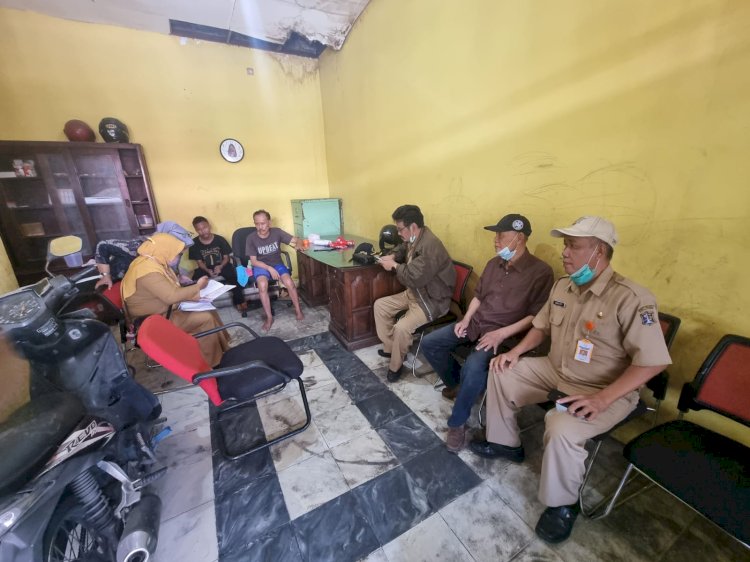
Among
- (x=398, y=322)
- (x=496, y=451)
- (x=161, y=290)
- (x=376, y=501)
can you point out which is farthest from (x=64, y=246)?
(x=496, y=451)

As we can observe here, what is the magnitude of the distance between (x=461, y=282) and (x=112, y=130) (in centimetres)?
414

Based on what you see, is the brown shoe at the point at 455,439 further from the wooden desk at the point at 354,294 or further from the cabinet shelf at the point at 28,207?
the cabinet shelf at the point at 28,207

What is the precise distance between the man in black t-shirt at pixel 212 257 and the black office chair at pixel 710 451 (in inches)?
146

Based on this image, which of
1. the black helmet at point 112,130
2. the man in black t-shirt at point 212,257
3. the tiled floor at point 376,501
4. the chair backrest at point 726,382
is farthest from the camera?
the man in black t-shirt at point 212,257

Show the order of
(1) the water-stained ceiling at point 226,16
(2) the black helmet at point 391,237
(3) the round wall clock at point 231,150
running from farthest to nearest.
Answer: (3) the round wall clock at point 231,150, (1) the water-stained ceiling at point 226,16, (2) the black helmet at point 391,237

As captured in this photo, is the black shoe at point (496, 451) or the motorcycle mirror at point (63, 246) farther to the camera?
the motorcycle mirror at point (63, 246)

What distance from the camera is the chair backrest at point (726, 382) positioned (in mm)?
1093

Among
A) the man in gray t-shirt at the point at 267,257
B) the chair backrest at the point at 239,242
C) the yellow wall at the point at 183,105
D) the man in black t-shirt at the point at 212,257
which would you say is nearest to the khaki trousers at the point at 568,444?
the man in gray t-shirt at the point at 267,257

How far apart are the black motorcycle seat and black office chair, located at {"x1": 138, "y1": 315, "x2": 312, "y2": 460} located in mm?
289

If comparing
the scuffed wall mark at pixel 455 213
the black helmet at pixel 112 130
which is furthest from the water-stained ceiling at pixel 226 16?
the scuffed wall mark at pixel 455 213

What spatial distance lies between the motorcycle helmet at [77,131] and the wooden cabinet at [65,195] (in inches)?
4.4

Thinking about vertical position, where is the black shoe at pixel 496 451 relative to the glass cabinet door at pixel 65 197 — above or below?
below

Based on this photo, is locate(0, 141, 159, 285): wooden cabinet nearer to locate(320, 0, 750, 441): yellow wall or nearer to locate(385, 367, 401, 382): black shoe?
locate(320, 0, 750, 441): yellow wall

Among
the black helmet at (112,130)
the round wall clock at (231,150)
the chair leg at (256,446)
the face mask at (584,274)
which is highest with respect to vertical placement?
the black helmet at (112,130)
